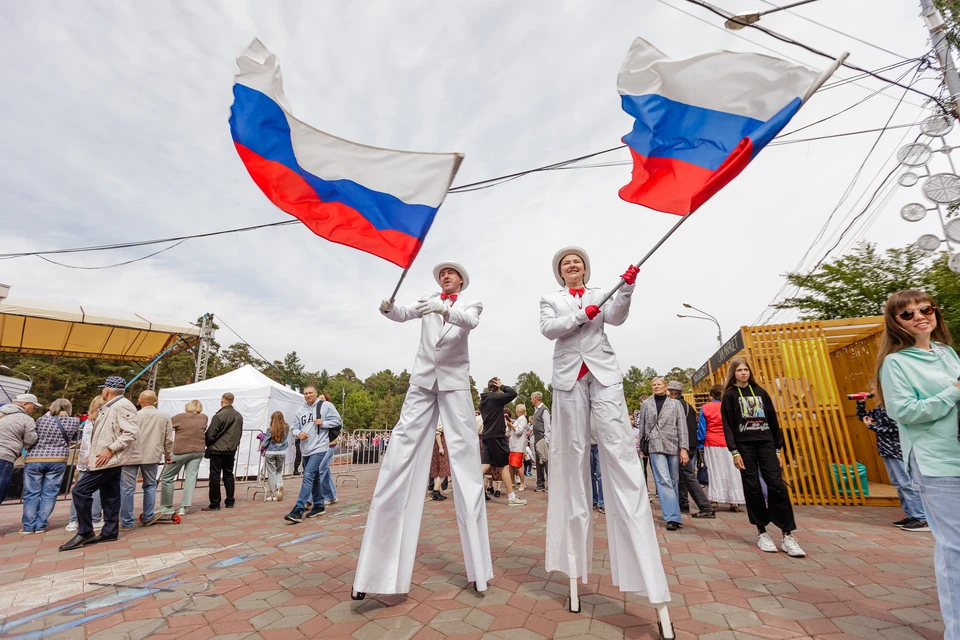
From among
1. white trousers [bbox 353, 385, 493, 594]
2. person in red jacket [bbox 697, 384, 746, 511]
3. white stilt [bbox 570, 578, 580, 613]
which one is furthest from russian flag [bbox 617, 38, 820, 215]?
person in red jacket [bbox 697, 384, 746, 511]

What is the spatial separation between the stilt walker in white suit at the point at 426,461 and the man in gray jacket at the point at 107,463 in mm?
3760

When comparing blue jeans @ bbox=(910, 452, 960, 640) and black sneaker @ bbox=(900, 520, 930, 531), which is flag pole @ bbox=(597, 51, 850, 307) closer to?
blue jeans @ bbox=(910, 452, 960, 640)

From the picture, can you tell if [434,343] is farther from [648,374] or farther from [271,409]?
[648,374]

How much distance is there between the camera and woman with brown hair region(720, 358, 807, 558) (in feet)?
13.5

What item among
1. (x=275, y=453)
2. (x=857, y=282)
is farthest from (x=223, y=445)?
(x=857, y=282)

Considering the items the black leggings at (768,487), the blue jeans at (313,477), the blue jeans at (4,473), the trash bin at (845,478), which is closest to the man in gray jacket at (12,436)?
the blue jeans at (4,473)

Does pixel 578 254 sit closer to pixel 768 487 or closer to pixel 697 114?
pixel 697 114

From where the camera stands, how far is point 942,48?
614 cm

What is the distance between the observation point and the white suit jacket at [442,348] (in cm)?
314

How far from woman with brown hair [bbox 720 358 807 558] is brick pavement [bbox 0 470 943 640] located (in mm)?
299

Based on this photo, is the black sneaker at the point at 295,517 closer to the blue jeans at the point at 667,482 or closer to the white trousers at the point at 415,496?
the white trousers at the point at 415,496

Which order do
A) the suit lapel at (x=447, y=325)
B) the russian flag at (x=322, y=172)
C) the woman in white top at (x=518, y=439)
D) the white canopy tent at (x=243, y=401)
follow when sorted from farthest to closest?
1. the white canopy tent at (x=243, y=401)
2. the woman in white top at (x=518, y=439)
3. the suit lapel at (x=447, y=325)
4. the russian flag at (x=322, y=172)

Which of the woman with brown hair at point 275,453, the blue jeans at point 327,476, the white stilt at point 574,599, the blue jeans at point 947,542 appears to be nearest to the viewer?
the blue jeans at point 947,542

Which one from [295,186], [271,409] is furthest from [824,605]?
[271,409]
